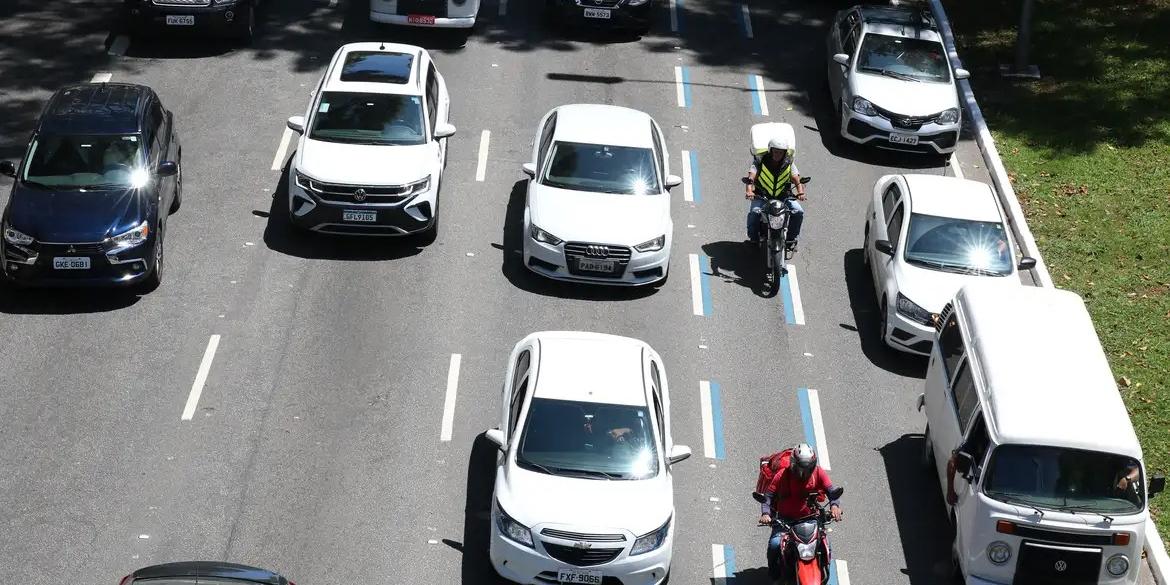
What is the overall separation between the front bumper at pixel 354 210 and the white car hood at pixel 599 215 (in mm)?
1515

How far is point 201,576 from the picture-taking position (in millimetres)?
12195

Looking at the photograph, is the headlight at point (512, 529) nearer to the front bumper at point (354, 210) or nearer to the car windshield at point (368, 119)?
the front bumper at point (354, 210)

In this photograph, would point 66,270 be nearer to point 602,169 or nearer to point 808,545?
point 602,169

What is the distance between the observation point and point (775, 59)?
27.5 m

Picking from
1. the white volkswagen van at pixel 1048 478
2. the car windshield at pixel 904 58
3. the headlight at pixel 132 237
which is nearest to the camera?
the white volkswagen van at pixel 1048 478

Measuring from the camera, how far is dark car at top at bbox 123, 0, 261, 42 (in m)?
25.4

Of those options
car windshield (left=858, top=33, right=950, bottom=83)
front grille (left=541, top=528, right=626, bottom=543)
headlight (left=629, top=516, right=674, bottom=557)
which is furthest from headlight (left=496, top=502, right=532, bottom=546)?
car windshield (left=858, top=33, right=950, bottom=83)

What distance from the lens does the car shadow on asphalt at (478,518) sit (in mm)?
14711

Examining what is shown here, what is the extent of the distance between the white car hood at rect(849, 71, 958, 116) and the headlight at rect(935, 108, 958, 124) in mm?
79

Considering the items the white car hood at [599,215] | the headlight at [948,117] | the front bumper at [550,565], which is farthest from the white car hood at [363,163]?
the headlight at [948,117]

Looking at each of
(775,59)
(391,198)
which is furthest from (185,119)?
(775,59)

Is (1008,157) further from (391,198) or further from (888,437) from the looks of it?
(391,198)

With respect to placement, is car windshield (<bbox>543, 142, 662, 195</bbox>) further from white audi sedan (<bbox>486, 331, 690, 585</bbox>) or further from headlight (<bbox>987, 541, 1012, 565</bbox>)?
headlight (<bbox>987, 541, 1012, 565</bbox>)

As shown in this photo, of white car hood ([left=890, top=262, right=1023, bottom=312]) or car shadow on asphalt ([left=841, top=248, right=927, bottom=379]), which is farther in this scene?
car shadow on asphalt ([left=841, top=248, right=927, bottom=379])
